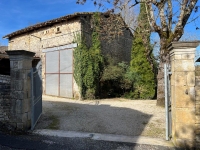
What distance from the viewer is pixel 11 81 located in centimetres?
460

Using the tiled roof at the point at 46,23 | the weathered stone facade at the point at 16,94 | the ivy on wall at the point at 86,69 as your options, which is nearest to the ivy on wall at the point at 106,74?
the ivy on wall at the point at 86,69

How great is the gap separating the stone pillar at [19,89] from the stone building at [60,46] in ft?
21.1

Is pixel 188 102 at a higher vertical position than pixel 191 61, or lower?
lower

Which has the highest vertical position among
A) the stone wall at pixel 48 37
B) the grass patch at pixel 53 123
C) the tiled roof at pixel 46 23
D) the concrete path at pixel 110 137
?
the tiled roof at pixel 46 23

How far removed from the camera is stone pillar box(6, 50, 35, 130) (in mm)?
4508

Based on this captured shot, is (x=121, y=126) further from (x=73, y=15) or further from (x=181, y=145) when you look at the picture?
(x=73, y=15)

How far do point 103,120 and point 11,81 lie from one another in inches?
118

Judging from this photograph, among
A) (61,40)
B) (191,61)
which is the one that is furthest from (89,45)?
(191,61)

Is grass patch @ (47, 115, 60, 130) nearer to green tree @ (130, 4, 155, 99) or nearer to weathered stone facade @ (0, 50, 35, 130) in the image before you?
weathered stone facade @ (0, 50, 35, 130)

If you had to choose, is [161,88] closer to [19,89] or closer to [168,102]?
[168,102]

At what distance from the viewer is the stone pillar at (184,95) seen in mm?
3641

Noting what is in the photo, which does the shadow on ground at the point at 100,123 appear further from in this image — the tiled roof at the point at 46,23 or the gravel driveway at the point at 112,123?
the tiled roof at the point at 46,23

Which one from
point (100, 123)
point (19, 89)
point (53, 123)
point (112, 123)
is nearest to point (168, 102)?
point (112, 123)

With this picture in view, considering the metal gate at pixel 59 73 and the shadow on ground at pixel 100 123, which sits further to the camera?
the metal gate at pixel 59 73
